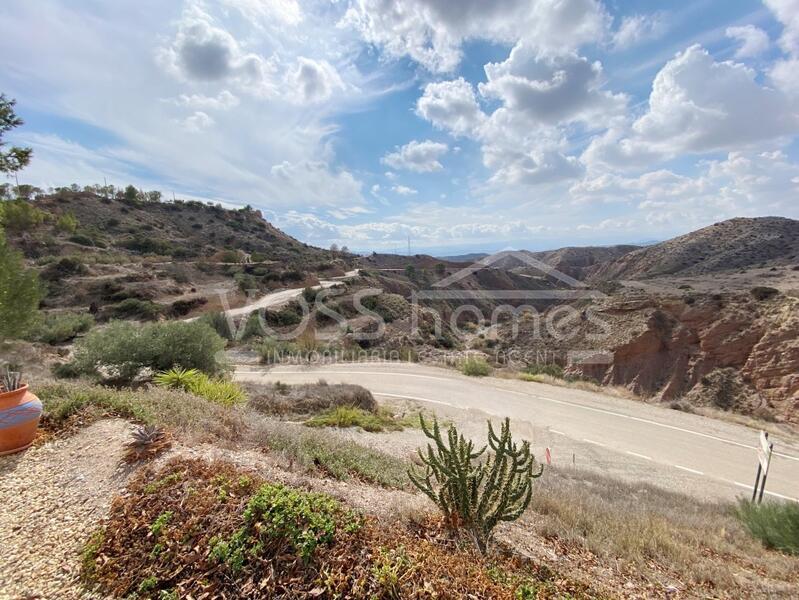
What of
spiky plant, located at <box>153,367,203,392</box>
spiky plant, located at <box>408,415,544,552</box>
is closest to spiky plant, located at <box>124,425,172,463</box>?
spiky plant, located at <box>408,415,544,552</box>

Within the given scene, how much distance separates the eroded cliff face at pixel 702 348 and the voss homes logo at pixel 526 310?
679 mm

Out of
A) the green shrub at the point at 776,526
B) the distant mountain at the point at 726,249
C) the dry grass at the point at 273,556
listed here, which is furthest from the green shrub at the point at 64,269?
the distant mountain at the point at 726,249

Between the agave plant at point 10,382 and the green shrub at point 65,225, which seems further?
the green shrub at point 65,225

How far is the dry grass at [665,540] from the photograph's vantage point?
3.40 m

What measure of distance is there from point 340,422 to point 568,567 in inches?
266

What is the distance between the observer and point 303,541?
8.67 ft

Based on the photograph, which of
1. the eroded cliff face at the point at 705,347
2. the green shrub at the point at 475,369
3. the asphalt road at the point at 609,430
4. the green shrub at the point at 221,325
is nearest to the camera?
the asphalt road at the point at 609,430

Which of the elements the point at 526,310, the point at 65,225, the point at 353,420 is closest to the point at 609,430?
the point at 353,420

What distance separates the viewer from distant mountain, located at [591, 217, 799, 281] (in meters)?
39.1

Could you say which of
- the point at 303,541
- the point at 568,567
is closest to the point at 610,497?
the point at 568,567

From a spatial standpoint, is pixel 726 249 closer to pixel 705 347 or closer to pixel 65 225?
pixel 705 347

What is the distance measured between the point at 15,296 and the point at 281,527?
39.6 ft

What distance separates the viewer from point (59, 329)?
54.4 ft

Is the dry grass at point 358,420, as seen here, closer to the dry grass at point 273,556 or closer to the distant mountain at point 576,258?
the dry grass at point 273,556
